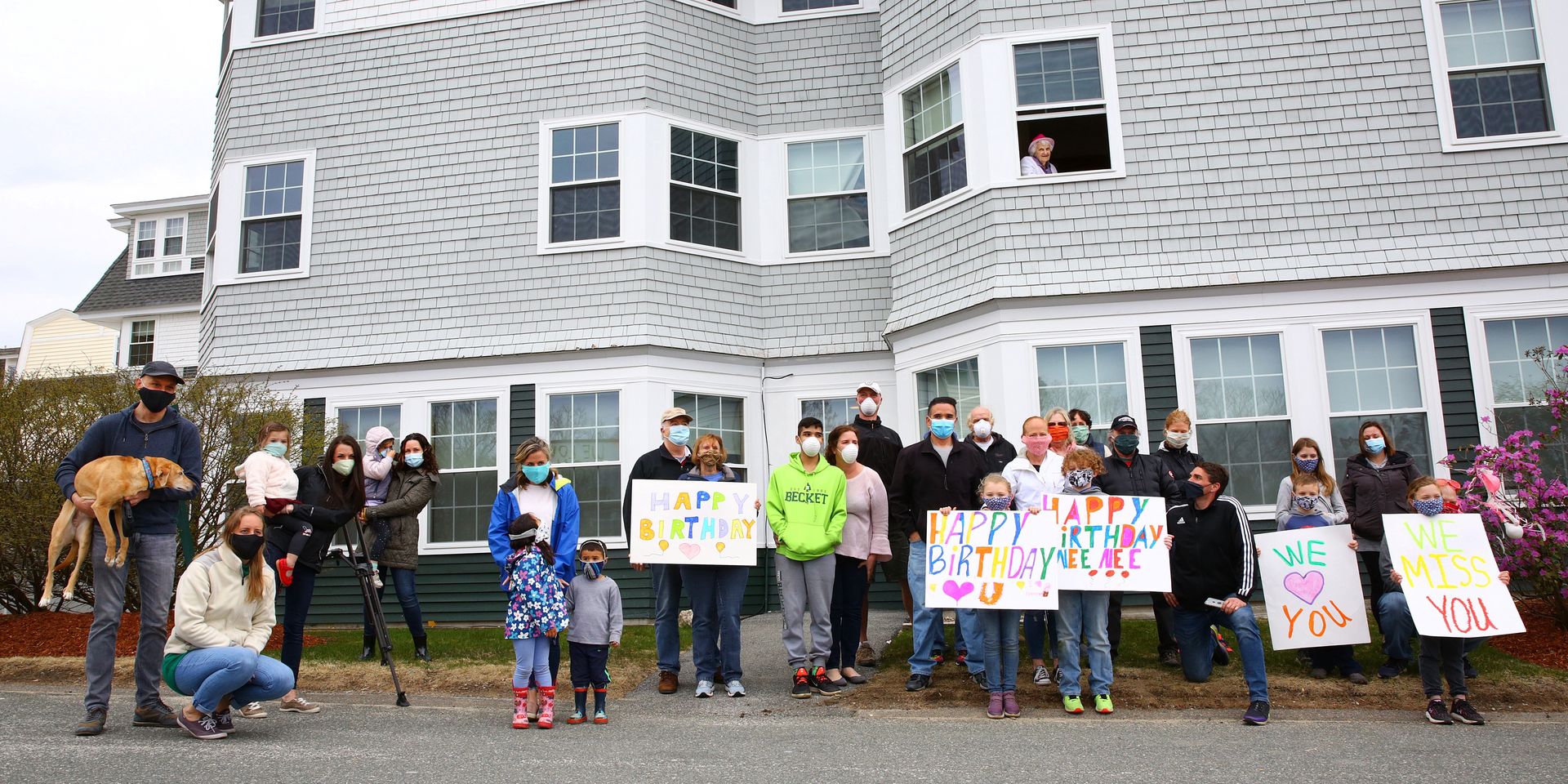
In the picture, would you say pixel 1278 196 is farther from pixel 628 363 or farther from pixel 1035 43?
pixel 628 363

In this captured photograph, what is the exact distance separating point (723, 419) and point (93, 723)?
25.9 ft

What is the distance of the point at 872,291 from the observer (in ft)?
44.3

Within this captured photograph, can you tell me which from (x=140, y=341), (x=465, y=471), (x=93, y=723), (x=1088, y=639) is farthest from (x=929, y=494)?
(x=140, y=341)

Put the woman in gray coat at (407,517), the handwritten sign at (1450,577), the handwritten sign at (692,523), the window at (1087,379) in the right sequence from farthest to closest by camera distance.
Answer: the window at (1087,379), the woman in gray coat at (407,517), the handwritten sign at (692,523), the handwritten sign at (1450,577)

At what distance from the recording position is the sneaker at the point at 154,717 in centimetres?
661

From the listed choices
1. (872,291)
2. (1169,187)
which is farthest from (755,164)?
(1169,187)

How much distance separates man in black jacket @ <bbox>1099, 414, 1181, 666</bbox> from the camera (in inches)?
316

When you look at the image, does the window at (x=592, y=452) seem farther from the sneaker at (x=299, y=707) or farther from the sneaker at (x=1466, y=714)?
the sneaker at (x=1466, y=714)

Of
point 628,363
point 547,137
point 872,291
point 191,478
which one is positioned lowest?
point 191,478

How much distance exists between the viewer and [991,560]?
23.8 feet

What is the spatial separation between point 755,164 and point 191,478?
869cm

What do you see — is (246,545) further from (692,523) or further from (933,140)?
(933,140)

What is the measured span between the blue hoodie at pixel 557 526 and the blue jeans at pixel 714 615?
1.10 meters

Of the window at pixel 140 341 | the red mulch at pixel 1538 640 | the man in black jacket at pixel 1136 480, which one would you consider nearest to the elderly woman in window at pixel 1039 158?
the man in black jacket at pixel 1136 480
